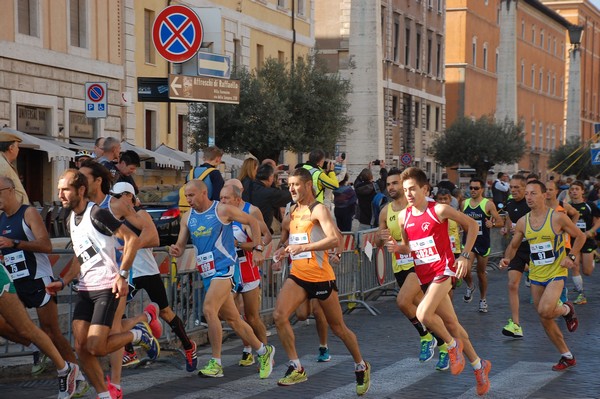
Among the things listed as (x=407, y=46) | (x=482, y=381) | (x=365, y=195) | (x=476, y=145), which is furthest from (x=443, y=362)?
(x=476, y=145)

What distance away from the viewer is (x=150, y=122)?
33.2 metres

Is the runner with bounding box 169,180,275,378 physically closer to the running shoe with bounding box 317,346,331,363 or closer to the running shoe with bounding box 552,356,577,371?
the running shoe with bounding box 317,346,331,363

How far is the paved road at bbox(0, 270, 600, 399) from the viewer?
956 cm

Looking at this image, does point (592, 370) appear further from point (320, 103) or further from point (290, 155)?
point (290, 155)

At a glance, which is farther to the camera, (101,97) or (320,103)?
(320,103)

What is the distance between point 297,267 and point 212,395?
135cm

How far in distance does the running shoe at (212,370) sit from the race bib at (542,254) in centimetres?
326

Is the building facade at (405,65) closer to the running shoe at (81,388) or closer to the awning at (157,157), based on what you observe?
the awning at (157,157)

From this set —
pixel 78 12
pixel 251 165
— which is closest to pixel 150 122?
pixel 78 12

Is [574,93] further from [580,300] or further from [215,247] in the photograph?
[215,247]

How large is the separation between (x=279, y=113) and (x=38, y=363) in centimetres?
2330

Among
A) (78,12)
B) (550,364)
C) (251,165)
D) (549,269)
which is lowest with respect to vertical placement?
(550,364)

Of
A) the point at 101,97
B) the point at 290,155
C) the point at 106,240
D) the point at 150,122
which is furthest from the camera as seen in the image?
the point at 290,155

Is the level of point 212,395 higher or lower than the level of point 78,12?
lower
